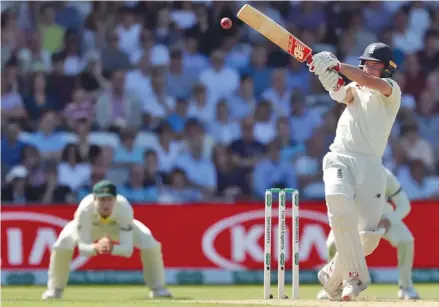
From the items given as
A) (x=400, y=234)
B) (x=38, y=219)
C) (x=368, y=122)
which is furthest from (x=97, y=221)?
(x=368, y=122)

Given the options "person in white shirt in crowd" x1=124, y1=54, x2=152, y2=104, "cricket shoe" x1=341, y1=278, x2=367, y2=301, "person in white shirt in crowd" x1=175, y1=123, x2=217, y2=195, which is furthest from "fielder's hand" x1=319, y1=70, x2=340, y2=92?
"person in white shirt in crowd" x1=124, y1=54, x2=152, y2=104

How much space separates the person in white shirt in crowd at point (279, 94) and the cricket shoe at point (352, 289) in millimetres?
5984

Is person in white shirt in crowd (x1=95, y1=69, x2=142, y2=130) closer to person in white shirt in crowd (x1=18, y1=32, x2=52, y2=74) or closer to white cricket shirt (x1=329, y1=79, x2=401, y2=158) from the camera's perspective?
person in white shirt in crowd (x1=18, y1=32, x2=52, y2=74)

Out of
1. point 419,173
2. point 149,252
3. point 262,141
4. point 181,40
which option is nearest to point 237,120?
point 262,141

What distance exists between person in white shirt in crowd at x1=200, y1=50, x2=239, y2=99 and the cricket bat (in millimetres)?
5947

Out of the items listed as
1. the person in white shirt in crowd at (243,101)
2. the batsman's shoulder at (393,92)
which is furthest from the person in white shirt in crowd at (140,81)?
the batsman's shoulder at (393,92)

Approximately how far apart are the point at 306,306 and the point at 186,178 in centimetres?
560

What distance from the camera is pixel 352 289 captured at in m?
7.21

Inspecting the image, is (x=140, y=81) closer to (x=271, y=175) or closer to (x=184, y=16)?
(x=184, y=16)

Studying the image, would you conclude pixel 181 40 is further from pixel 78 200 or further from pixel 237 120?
pixel 78 200

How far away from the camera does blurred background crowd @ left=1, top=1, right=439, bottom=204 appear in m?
12.3

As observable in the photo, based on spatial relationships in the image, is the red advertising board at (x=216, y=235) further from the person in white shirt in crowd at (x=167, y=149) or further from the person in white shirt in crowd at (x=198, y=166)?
the person in white shirt in crowd at (x=167, y=149)

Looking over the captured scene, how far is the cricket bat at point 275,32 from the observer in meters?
7.12

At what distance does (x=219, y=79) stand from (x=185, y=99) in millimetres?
495
